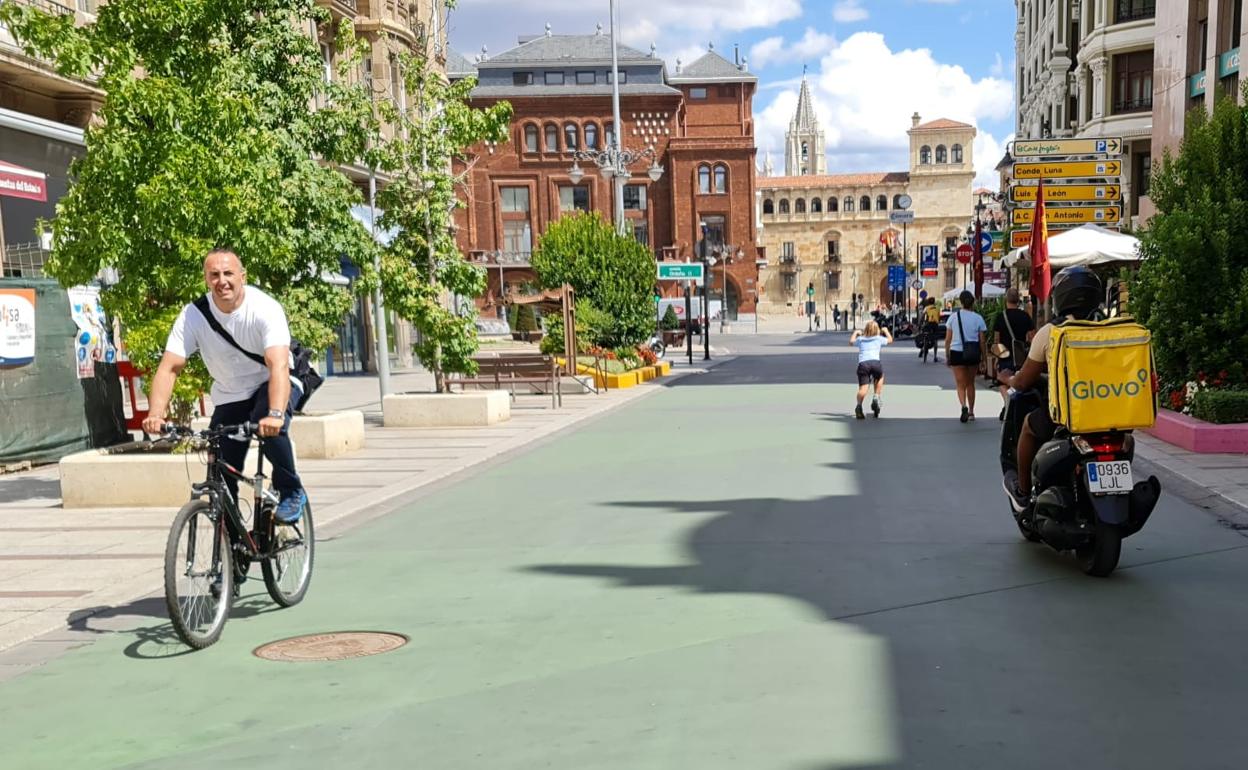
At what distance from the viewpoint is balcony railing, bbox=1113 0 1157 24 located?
39031 millimetres

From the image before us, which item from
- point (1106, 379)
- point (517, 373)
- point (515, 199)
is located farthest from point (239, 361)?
point (515, 199)

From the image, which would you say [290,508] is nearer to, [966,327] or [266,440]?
[266,440]

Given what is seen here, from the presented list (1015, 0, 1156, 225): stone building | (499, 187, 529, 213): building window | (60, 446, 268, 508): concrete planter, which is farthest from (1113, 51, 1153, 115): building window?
(499, 187, 529, 213): building window

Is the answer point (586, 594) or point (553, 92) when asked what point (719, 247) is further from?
point (586, 594)

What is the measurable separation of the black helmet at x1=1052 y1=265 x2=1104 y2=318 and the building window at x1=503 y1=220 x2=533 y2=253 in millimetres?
69704

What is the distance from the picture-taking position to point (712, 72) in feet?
261

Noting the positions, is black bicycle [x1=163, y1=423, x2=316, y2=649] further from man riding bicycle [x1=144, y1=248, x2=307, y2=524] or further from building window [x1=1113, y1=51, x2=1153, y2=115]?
building window [x1=1113, y1=51, x2=1153, y2=115]

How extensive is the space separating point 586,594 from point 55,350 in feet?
31.9

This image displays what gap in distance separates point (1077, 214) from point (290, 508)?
17.2 meters

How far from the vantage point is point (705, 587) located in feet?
20.1

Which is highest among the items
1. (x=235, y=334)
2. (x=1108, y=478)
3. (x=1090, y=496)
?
(x=235, y=334)

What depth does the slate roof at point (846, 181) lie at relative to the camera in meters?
128

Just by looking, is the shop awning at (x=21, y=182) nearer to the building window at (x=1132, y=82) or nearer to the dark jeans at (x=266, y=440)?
the dark jeans at (x=266, y=440)

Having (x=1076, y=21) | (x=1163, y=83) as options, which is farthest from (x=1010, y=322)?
(x=1076, y=21)
